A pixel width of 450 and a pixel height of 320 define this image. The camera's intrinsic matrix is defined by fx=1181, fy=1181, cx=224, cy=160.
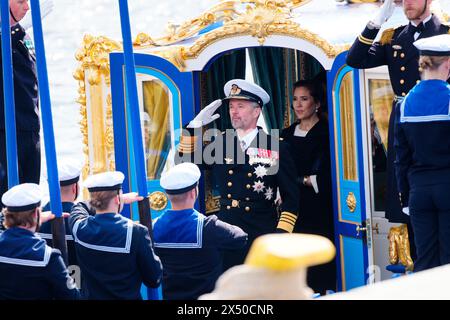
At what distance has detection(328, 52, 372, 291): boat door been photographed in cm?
763

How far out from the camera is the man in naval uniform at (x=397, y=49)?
7.05 m

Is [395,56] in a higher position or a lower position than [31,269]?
higher

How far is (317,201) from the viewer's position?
322 inches

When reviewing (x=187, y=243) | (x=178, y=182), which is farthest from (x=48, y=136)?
(x=187, y=243)

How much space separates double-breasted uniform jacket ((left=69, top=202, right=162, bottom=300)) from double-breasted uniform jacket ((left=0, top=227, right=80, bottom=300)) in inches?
13.4

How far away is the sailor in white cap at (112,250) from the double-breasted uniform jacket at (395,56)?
6.32 feet

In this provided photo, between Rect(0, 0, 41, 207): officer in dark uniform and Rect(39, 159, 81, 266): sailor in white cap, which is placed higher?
Rect(0, 0, 41, 207): officer in dark uniform

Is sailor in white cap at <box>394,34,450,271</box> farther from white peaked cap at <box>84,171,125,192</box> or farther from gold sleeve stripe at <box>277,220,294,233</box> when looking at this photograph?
white peaked cap at <box>84,171,125,192</box>

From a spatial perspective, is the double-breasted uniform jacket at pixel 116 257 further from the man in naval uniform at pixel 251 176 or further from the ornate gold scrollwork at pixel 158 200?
the ornate gold scrollwork at pixel 158 200

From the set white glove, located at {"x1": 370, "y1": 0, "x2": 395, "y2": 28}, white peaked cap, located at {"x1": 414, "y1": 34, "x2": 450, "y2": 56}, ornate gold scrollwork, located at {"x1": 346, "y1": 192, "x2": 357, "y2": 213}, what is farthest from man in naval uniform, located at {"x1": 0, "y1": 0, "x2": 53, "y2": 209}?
white peaked cap, located at {"x1": 414, "y1": 34, "x2": 450, "y2": 56}

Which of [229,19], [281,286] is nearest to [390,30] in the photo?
[229,19]

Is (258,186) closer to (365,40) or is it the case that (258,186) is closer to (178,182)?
(365,40)

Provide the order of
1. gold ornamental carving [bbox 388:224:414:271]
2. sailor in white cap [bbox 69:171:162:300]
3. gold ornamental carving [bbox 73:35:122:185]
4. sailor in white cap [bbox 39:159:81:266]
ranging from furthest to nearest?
gold ornamental carving [bbox 73:35:122:185] → gold ornamental carving [bbox 388:224:414:271] → sailor in white cap [bbox 39:159:81:266] → sailor in white cap [bbox 69:171:162:300]

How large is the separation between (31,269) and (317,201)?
304 cm
